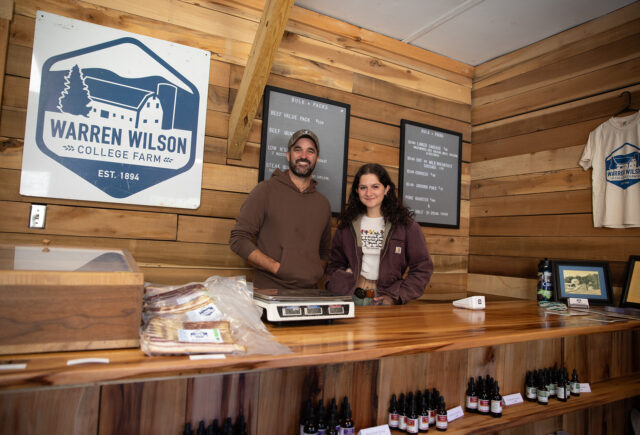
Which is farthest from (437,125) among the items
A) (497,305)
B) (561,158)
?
(497,305)

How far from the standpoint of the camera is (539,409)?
1.68 metres

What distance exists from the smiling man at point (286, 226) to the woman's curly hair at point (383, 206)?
0.58 ft

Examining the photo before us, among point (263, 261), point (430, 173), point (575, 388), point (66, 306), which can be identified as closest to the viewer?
point (66, 306)

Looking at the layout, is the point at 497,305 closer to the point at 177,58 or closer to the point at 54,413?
the point at 54,413

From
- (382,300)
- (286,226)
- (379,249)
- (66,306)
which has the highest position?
(286,226)

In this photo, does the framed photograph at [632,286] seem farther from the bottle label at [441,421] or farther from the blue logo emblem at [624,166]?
the bottle label at [441,421]

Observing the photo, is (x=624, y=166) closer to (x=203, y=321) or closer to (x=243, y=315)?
(x=243, y=315)

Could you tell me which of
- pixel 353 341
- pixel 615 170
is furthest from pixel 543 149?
pixel 353 341

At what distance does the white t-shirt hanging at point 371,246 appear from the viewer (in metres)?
2.56

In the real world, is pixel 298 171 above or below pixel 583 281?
above

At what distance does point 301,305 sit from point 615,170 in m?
2.45

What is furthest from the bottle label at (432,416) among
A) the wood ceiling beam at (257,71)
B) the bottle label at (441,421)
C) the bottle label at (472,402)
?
the wood ceiling beam at (257,71)

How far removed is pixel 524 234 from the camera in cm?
330

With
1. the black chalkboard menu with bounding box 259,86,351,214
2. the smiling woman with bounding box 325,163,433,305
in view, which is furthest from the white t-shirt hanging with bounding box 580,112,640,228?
the black chalkboard menu with bounding box 259,86,351,214
